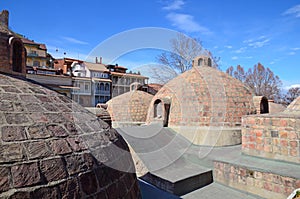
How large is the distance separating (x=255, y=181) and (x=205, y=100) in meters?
4.40

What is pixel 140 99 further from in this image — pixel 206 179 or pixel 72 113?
pixel 72 113

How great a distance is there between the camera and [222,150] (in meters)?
8.19

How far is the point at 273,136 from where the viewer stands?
6297 millimetres

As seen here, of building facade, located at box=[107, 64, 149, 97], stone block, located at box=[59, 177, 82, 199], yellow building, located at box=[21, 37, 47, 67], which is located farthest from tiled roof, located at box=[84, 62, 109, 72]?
stone block, located at box=[59, 177, 82, 199]

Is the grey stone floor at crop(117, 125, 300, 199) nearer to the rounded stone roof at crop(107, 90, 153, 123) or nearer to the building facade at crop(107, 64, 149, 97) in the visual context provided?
the rounded stone roof at crop(107, 90, 153, 123)

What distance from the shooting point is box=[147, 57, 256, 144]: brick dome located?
914cm

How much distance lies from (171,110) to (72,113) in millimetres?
8318

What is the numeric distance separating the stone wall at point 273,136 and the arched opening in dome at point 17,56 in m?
6.96

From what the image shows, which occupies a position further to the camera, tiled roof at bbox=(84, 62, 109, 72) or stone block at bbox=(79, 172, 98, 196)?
tiled roof at bbox=(84, 62, 109, 72)

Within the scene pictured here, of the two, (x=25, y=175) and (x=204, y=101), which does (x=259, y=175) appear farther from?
(x=25, y=175)

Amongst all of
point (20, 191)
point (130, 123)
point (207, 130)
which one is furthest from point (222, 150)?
point (20, 191)

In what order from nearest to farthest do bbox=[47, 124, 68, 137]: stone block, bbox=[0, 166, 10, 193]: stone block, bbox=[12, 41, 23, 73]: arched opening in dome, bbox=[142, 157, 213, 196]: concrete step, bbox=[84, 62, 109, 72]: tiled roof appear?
bbox=[0, 166, 10, 193]: stone block, bbox=[47, 124, 68, 137]: stone block, bbox=[12, 41, 23, 73]: arched opening in dome, bbox=[142, 157, 213, 196]: concrete step, bbox=[84, 62, 109, 72]: tiled roof

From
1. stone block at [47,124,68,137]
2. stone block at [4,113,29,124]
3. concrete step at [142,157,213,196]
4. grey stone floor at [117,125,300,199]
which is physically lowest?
concrete step at [142,157,213,196]

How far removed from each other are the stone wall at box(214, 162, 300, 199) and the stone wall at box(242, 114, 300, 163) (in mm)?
1192
